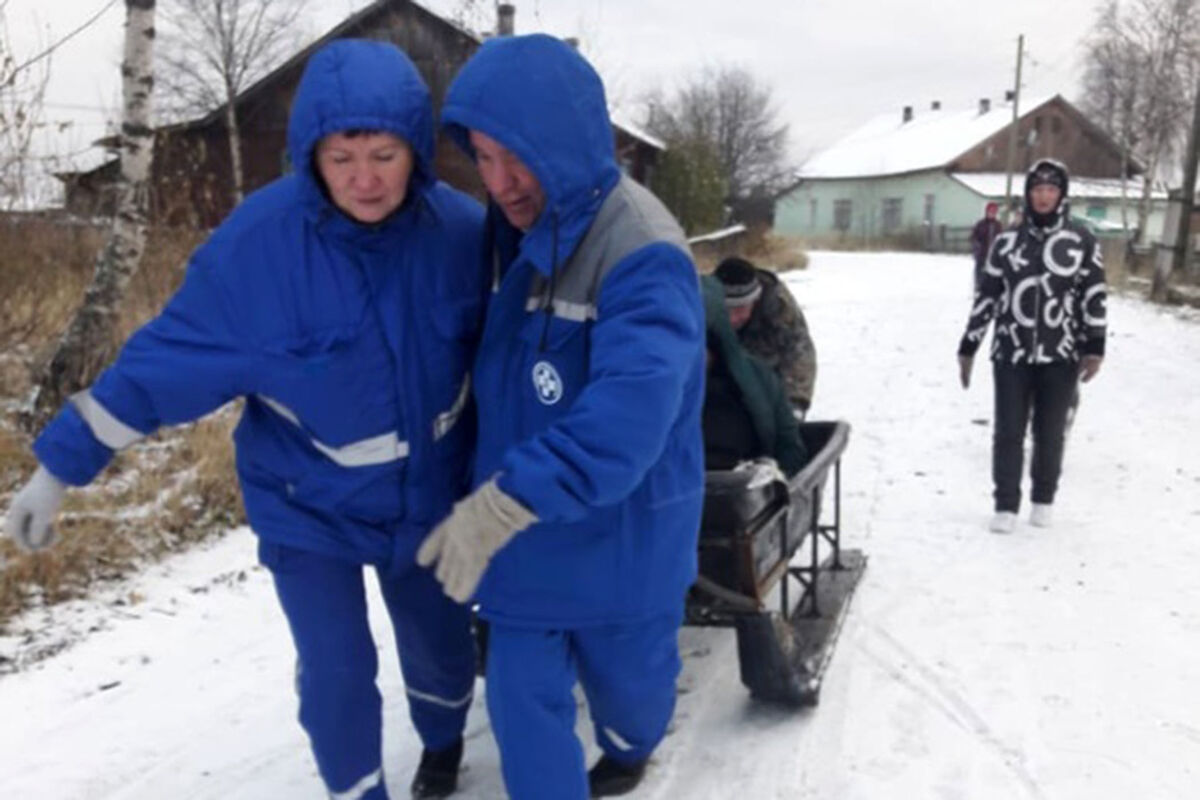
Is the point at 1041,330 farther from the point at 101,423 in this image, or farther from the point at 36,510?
the point at 36,510

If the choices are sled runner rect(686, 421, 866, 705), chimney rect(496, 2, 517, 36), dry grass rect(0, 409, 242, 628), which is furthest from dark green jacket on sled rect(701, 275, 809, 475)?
chimney rect(496, 2, 517, 36)

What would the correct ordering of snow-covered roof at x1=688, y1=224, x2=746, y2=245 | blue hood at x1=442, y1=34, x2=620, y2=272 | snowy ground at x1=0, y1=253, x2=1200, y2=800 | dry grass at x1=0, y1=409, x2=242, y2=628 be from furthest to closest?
1. snow-covered roof at x1=688, y1=224, x2=746, y2=245
2. dry grass at x1=0, y1=409, x2=242, y2=628
3. snowy ground at x1=0, y1=253, x2=1200, y2=800
4. blue hood at x1=442, y1=34, x2=620, y2=272

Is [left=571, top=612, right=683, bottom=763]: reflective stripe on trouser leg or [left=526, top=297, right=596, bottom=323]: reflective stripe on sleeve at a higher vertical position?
[left=526, top=297, right=596, bottom=323]: reflective stripe on sleeve

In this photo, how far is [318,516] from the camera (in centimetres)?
280

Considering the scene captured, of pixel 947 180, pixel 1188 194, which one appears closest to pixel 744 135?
pixel 947 180

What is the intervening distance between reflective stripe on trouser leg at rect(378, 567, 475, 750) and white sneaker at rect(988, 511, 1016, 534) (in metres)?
3.68

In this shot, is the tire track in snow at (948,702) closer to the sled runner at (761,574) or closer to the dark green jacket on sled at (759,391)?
the sled runner at (761,574)

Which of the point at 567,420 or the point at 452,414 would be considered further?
the point at 452,414

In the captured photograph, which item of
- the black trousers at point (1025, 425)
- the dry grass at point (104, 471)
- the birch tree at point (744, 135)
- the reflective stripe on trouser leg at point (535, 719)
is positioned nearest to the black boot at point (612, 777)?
the reflective stripe on trouser leg at point (535, 719)

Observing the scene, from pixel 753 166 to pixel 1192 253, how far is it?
3685 centimetres

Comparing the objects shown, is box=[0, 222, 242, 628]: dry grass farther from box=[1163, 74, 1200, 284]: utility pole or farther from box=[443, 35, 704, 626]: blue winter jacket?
box=[1163, 74, 1200, 284]: utility pole

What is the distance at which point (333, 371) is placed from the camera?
271 centimetres

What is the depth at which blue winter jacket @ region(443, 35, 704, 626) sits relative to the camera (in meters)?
2.29

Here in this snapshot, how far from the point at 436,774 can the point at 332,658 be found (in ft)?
2.24
